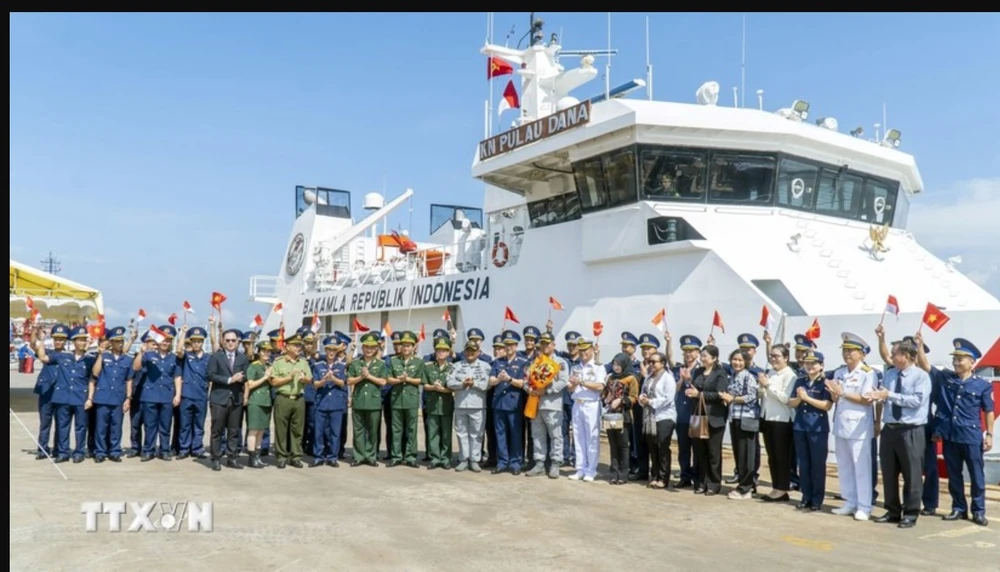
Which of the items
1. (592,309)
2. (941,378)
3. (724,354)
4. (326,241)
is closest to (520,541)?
(941,378)

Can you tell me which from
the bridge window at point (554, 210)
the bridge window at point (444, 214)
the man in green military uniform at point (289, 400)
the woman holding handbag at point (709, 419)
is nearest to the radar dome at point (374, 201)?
the bridge window at point (444, 214)

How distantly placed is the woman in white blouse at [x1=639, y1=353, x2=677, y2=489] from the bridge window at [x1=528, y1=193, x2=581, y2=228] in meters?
5.81

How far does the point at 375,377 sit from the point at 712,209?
577 cm

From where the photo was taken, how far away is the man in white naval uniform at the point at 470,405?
9.10 meters

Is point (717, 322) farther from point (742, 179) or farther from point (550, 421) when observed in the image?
point (742, 179)

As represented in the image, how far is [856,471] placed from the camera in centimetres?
679

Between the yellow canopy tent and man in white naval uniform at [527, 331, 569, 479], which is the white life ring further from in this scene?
the yellow canopy tent

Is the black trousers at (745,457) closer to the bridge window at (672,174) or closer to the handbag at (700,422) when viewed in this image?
the handbag at (700,422)

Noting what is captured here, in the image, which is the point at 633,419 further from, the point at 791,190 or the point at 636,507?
the point at 791,190

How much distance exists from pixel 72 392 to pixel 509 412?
516cm

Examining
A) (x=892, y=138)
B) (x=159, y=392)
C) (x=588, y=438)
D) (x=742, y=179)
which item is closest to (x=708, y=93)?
(x=742, y=179)

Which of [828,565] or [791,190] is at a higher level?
[791,190]

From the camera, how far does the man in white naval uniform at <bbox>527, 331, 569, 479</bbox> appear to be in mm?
8680

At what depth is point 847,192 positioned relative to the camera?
1270 centimetres
